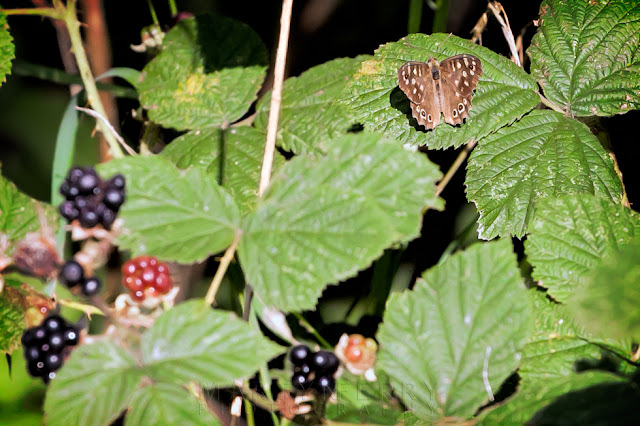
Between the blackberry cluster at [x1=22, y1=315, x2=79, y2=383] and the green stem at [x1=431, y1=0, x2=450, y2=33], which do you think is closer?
the blackberry cluster at [x1=22, y1=315, x2=79, y2=383]

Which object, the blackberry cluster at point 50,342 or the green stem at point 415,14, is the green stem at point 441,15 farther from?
the blackberry cluster at point 50,342

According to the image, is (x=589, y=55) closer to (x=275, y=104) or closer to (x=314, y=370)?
(x=275, y=104)

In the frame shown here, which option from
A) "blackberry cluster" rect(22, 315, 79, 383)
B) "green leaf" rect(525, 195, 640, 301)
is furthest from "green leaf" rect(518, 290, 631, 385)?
"blackberry cluster" rect(22, 315, 79, 383)

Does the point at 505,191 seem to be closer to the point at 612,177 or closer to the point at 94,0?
the point at 612,177

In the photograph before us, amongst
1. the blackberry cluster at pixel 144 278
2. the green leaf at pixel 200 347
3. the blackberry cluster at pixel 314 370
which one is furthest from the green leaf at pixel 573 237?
the blackberry cluster at pixel 144 278

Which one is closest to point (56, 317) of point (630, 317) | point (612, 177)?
point (630, 317)

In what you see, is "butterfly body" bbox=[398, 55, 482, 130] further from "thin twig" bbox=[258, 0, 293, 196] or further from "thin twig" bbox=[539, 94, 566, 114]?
"thin twig" bbox=[258, 0, 293, 196]
